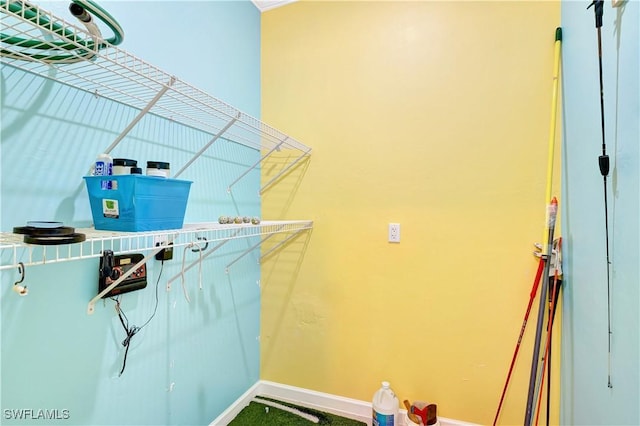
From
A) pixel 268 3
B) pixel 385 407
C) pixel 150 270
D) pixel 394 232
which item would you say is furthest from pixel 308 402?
pixel 268 3

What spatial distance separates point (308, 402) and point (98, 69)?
2.03m

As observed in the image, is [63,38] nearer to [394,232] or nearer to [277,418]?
[394,232]

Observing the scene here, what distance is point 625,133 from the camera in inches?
36.8

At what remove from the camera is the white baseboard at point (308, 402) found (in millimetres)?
1724

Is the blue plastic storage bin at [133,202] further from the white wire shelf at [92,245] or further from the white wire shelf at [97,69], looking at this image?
the white wire shelf at [97,69]

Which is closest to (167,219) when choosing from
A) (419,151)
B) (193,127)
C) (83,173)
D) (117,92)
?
(83,173)

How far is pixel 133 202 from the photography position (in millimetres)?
843

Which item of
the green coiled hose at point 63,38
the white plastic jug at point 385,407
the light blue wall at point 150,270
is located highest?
the green coiled hose at point 63,38

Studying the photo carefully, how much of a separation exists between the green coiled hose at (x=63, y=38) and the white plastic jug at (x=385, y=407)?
6.23 feet

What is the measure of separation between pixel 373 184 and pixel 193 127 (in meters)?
1.03

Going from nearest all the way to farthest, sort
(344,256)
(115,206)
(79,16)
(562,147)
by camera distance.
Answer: (79,16) → (115,206) → (562,147) → (344,256)

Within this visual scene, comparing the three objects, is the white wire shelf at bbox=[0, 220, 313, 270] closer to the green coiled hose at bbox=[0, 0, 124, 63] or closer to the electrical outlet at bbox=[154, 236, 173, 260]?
the electrical outlet at bbox=[154, 236, 173, 260]

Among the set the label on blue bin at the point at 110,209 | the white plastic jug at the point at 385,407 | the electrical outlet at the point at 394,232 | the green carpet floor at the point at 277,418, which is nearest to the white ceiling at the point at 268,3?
the electrical outlet at the point at 394,232

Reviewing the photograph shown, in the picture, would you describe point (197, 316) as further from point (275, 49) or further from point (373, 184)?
point (275, 49)
